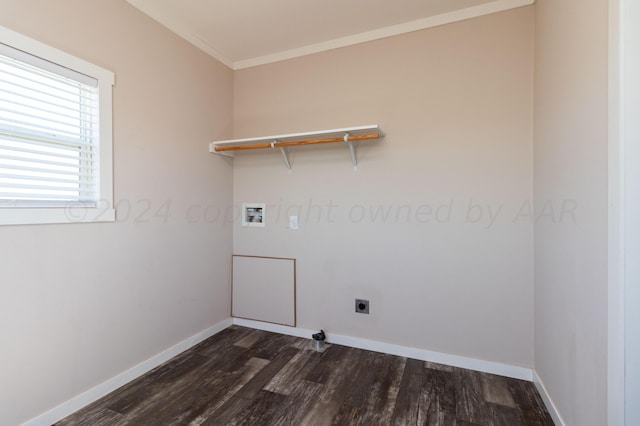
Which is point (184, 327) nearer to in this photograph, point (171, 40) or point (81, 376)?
point (81, 376)

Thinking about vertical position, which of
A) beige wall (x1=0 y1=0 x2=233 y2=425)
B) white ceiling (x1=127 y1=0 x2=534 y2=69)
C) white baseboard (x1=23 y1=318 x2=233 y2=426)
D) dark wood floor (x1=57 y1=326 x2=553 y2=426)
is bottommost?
dark wood floor (x1=57 y1=326 x2=553 y2=426)

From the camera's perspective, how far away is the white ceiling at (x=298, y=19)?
2.11 metres

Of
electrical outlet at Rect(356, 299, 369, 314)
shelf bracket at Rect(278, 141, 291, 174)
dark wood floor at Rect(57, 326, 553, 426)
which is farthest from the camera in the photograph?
shelf bracket at Rect(278, 141, 291, 174)

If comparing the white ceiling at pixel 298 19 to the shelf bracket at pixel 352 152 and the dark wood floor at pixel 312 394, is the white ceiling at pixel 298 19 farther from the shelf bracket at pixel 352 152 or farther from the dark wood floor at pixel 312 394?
the dark wood floor at pixel 312 394

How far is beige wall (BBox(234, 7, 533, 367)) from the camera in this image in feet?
6.84

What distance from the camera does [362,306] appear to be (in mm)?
2508

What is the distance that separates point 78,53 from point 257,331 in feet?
8.10

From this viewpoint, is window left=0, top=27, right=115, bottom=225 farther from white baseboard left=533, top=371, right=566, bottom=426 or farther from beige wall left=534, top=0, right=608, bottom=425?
white baseboard left=533, top=371, right=566, bottom=426

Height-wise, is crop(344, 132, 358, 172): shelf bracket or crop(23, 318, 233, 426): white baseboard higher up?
crop(344, 132, 358, 172): shelf bracket

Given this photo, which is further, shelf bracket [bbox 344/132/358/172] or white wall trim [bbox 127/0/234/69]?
shelf bracket [bbox 344/132/358/172]

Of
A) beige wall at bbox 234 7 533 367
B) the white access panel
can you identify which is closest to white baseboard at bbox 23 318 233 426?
the white access panel

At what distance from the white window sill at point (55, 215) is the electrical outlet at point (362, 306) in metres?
1.89

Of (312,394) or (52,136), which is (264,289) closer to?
(312,394)

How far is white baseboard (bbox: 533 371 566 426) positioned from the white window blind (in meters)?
2.87
